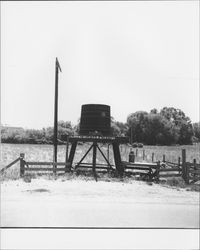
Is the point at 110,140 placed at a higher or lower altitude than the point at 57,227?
higher

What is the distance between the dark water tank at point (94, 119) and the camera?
57.8 ft

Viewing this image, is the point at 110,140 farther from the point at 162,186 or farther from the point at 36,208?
the point at 36,208

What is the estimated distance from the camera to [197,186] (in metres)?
15.6

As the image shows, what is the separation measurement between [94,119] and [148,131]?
162 ft

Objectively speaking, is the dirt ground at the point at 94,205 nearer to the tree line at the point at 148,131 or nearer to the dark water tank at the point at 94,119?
the dark water tank at the point at 94,119

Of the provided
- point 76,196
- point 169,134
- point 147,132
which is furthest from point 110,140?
point 147,132

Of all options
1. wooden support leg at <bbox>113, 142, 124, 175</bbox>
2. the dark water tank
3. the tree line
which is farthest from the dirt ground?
the tree line

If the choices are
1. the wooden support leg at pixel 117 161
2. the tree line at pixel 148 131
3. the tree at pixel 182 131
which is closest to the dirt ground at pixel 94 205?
the wooden support leg at pixel 117 161

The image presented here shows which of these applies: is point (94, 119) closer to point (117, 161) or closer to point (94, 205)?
point (117, 161)

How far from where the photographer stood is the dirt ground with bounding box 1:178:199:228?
9.01 m

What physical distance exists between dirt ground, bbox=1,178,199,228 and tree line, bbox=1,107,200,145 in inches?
896

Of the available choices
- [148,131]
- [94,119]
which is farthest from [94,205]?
[148,131]

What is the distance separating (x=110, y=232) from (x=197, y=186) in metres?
8.20

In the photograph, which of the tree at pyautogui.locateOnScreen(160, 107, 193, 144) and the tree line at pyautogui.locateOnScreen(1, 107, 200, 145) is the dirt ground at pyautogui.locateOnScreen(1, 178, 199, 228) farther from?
the tree at pyautogui.locateOnScreen(160, 107, 193, 144)
